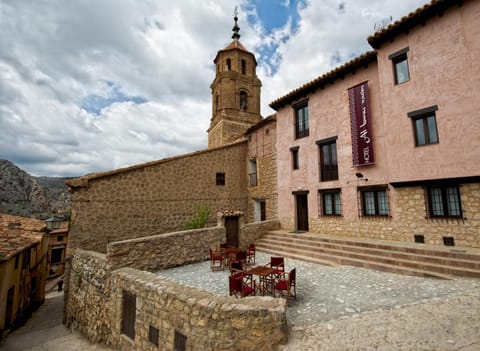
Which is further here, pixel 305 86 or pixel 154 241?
pixel 305 86

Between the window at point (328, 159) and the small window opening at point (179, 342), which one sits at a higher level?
the window at point (328, 159)

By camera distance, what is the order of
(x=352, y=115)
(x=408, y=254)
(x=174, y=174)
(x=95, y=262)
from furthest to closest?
(x=174, y=174) < (x=352, y=115) < (x=95, y=262) < (x=408, y=254)

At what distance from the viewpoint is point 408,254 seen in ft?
22.8

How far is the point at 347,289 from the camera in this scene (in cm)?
550

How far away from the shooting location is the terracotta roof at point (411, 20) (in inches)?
299

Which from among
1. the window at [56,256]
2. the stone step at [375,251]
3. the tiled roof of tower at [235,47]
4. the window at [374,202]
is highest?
the tiled roof of tower at [235,47]

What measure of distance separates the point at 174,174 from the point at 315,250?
7.86 metres

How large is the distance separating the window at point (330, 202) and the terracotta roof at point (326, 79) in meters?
5.78

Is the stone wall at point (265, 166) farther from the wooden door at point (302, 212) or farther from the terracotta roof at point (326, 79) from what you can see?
the wooden door at point (302, 212)

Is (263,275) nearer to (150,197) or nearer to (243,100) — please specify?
(150,197)

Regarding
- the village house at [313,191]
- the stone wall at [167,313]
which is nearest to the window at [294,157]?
the village house at [313,191]

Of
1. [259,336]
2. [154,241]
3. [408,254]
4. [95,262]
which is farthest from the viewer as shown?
[154,241]

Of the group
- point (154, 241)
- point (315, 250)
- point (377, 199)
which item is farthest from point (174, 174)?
Answer: point (377, 199)

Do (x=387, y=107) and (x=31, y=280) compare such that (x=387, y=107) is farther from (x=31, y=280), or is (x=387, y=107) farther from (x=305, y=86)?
(x=31, y=280)
